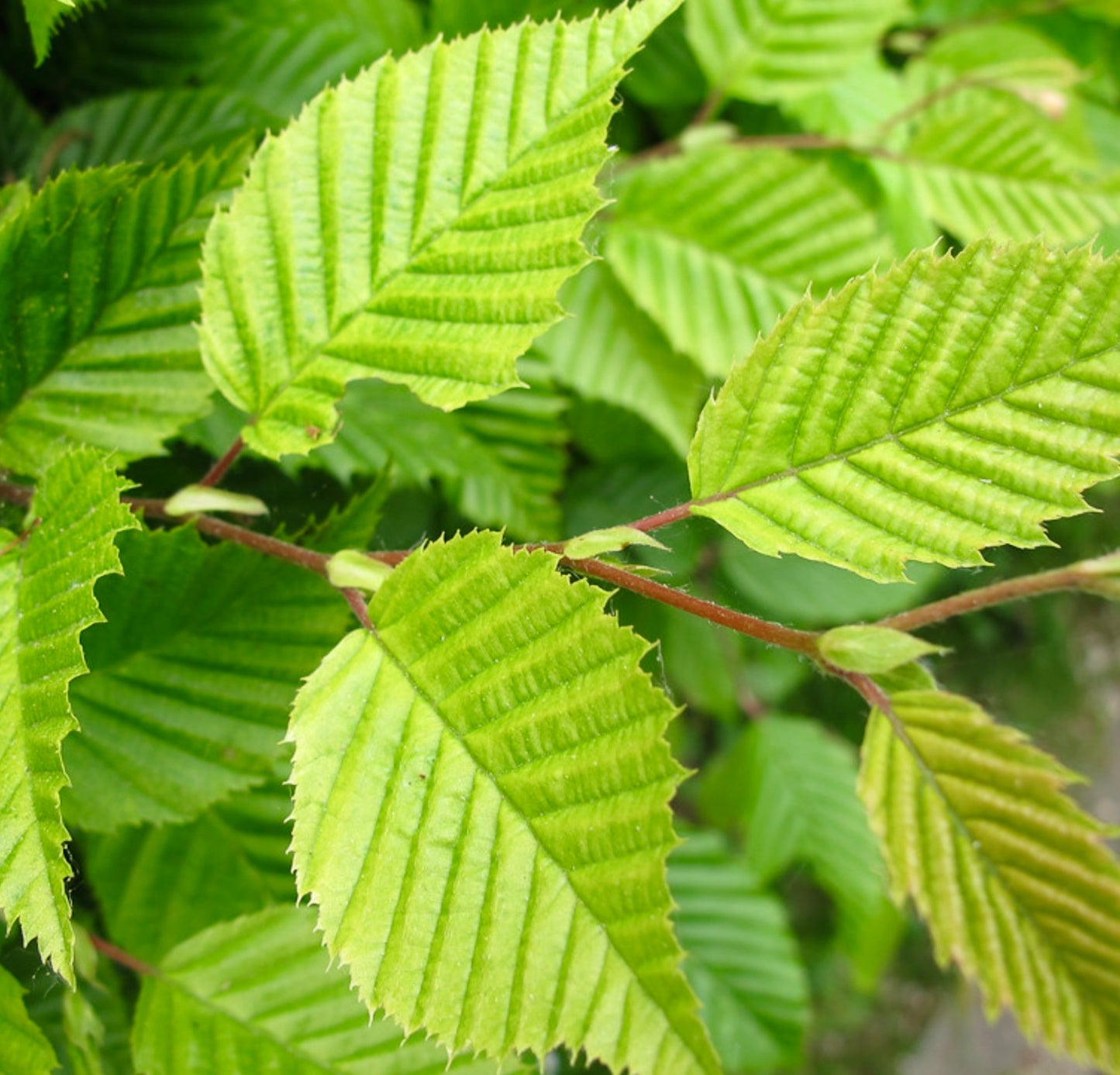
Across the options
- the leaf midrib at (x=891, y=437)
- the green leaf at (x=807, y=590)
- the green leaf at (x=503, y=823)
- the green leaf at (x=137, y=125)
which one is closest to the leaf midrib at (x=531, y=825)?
the green leaf at (x=503, y=823)

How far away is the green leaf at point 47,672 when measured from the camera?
40 centimetres

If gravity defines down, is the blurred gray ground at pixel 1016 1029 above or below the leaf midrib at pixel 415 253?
below

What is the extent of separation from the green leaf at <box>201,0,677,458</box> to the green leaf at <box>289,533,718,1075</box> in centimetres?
13

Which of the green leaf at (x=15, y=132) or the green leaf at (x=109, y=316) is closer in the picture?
the green leaf at (x=109, y=316)

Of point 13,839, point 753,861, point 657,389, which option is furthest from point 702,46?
point 753,861

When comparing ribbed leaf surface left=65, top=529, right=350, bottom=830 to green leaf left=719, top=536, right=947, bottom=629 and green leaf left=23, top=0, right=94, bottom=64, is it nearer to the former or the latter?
green leaf left=23, top=0, right=94, bottom=64

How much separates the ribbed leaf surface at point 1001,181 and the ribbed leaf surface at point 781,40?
0.11 m

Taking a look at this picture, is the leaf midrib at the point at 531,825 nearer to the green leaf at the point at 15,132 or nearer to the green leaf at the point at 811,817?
the green leaf at the point at 15,132

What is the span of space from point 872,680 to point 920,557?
0.09 meters

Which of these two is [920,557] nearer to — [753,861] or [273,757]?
[273,757]

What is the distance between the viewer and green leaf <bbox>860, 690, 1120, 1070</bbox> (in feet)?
1.69

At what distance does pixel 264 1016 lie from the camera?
59 cm

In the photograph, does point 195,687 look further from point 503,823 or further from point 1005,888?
point 1005,888

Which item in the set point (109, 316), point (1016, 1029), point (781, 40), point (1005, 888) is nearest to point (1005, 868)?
point (1005, 888)
